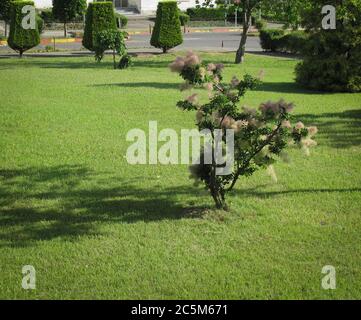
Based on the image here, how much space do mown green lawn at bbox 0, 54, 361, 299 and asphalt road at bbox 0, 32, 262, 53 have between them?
20.7m

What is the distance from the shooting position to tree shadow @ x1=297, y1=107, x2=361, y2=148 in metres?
11.4

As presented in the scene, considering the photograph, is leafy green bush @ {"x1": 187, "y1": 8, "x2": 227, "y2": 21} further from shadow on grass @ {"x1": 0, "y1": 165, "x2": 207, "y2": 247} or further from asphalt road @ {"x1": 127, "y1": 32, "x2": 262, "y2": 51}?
shadow on grass @ {"x1": 0, "y1": 165, "x2": 207, "y2": 247}

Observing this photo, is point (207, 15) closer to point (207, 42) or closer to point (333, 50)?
point (207, 42)

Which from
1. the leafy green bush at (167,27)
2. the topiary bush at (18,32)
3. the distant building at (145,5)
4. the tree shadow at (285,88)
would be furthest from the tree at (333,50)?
the distant building at (145,5)

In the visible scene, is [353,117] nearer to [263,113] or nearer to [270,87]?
[270,87]

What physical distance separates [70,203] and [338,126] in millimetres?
7538

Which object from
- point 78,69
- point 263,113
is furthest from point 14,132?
point 78,69

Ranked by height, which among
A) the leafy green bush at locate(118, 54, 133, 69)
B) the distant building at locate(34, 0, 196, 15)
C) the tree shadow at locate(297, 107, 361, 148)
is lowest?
the tree shadow at locate(297, 107, 361, 148)

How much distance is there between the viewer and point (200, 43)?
35.8 meters

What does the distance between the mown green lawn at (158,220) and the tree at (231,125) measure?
0.71 metres

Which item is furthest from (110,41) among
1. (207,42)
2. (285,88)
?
(207,42)

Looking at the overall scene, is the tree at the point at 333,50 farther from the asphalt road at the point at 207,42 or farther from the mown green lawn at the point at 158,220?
the asphalt road at the point at 207,42

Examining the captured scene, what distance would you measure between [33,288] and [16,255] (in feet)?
2.74

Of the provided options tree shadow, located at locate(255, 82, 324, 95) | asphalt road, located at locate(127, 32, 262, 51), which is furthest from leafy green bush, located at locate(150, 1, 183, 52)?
tree shadow, located at locate(255, 82, 324, 95)
